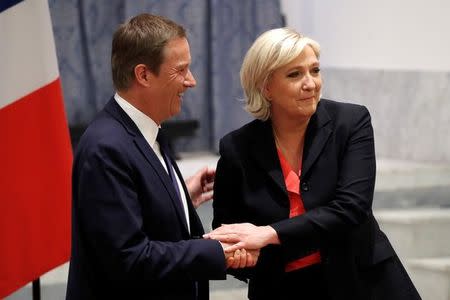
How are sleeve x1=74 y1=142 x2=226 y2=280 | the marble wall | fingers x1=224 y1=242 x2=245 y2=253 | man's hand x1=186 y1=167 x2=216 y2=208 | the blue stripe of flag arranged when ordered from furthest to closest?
1. the marble wall
2. the blue stripe of flag
3. man's hand x1=186 y1=167 x2=216 y2=208
4. fingers x1=224 y1=242 x2=245 y2=253
5. sleeve x1=74 y1=142 x2=226 y2=280

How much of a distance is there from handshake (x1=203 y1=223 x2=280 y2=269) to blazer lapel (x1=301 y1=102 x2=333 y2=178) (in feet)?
0.63

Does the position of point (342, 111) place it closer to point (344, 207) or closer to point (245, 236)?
point (344, 207)

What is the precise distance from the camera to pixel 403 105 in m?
4.64

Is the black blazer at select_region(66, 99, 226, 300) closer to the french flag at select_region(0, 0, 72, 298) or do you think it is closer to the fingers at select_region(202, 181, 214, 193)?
the fingers at select_region(202, 181, 214, 193)

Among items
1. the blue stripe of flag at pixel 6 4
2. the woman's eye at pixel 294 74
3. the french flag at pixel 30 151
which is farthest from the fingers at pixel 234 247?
the blue stripe of flag at pixel 6 4

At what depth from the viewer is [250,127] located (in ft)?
7.08

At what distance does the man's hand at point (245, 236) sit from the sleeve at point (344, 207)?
0.02m

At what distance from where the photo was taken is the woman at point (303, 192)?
200 cm

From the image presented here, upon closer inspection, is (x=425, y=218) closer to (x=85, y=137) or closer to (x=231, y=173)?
(x=231, y=173)

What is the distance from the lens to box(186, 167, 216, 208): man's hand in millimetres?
2250

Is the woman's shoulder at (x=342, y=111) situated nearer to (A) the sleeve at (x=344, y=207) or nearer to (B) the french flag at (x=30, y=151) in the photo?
(A) the sleeve at (x=344, y=207)

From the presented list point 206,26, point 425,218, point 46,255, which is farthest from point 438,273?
point 206,26

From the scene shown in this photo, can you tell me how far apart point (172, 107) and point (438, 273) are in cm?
190

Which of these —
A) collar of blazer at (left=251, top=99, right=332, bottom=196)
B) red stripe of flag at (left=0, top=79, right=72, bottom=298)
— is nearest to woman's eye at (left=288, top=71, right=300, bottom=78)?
collar of blazer at (left=251, top=99, right=332, bottom=196)
